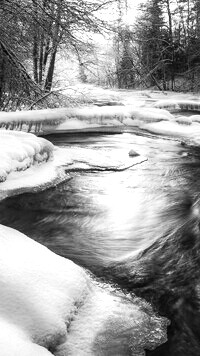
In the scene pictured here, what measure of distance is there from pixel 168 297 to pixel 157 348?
62 centimetres

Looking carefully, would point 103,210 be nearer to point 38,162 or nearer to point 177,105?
point 38,162

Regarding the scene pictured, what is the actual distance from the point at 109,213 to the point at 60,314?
8.64ft

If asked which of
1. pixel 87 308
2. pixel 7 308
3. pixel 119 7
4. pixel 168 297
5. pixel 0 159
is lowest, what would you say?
pixel 168 297

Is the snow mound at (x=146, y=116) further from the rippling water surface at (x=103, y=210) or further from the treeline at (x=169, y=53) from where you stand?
the treeline at (x=169, y=53)

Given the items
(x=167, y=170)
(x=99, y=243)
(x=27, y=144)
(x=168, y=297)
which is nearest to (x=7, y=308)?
(x=168, y=297)

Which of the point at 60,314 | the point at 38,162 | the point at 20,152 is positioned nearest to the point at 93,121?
the point at 38,162

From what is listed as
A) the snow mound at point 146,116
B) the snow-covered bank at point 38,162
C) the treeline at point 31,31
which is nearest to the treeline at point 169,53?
the snow mound at point 146,116

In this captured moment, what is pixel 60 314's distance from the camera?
2051 mm

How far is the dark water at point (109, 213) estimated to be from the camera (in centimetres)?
356

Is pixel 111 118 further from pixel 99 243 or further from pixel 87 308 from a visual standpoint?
pixel 87 308

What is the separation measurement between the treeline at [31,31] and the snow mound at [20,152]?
86.2 inches

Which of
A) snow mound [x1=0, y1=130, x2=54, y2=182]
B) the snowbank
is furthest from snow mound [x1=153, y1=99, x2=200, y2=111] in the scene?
snow mound [x1=0, y1=130, x2=54, y2=182]

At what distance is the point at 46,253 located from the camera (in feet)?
8.63

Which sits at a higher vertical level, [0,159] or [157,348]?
[0,159]
